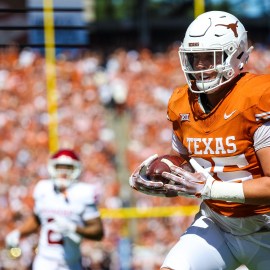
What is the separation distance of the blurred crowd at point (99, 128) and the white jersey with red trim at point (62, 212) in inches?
94.1

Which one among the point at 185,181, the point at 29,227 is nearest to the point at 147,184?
the point at 185,181

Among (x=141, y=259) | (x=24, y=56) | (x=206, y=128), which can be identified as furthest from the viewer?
(x=24, y=56)

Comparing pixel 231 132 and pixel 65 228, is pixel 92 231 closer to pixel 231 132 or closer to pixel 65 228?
pixel 65 228

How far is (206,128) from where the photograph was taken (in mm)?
3107

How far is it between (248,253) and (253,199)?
35 centimetres

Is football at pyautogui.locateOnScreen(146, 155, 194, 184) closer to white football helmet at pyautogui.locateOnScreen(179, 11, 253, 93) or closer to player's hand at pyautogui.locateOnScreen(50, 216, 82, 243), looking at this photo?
white football helmet at pyautogui.locateOnScreen(179, 11, 253, 93)

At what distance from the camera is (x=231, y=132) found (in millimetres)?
3027

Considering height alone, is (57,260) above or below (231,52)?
below

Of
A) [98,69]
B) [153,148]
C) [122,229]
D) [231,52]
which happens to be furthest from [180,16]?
[231,52]

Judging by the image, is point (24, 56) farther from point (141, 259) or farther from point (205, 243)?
point (205, 243)

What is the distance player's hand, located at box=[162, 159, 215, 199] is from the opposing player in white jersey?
2104 millimetres

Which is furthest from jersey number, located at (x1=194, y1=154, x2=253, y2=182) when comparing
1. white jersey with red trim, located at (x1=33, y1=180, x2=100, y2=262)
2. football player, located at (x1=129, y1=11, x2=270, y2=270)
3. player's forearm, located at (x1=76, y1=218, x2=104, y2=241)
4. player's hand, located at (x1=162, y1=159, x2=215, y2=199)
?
white jersey with red trim, located at (x1=33, y1=180, x2=100, y2=262)

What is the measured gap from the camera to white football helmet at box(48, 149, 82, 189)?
17.2 feet

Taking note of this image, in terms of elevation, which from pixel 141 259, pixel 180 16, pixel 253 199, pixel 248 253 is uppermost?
pixel 180 16
